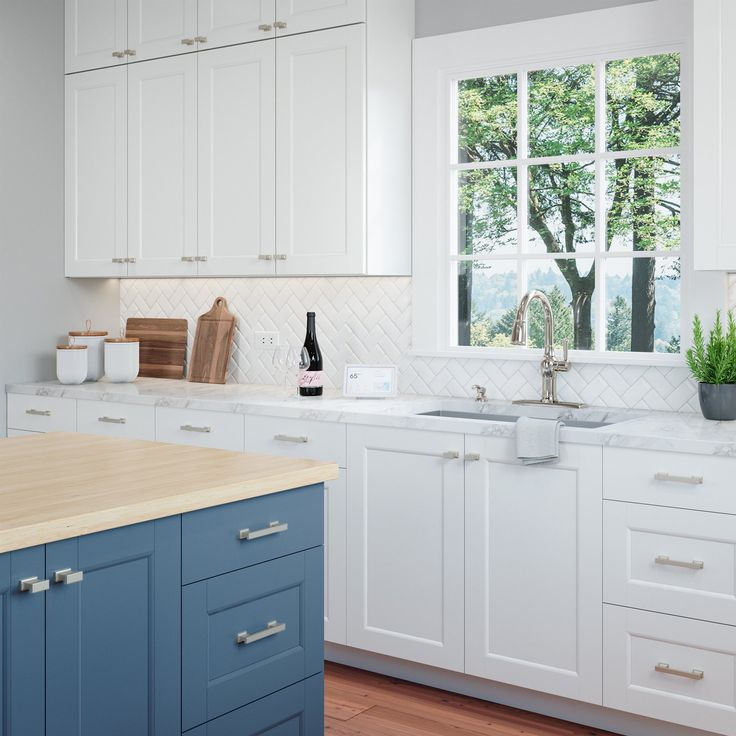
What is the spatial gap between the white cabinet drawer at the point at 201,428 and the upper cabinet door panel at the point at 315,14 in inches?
59.4

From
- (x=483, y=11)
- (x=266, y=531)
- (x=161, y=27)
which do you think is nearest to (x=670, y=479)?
(x=266, y=531)

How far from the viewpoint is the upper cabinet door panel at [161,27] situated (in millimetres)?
4113

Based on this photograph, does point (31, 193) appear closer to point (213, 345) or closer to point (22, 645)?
point (213, 345)

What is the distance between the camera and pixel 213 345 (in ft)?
14.5

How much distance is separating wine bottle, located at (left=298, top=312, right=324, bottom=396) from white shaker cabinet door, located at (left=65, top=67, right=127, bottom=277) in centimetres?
102

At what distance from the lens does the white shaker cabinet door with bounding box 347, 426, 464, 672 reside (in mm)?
3172

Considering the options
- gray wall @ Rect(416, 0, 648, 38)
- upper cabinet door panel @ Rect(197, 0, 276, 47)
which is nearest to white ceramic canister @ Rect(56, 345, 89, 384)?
upper cabinet door panel @ Rect(197, 0, 276, 47)

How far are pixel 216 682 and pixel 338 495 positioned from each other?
1486mm

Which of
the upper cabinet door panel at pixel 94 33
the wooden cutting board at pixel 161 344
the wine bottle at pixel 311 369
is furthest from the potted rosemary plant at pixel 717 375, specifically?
the upper cabinet door panel at pixel 94 33

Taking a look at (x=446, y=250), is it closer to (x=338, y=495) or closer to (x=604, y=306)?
(x=604, y=306)

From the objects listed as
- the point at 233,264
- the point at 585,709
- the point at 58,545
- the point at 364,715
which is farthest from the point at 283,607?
the point at 233,264

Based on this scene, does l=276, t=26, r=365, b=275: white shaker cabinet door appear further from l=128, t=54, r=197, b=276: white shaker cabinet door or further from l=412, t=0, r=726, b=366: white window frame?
l=128, t=54, r=197, b=276: white shaker cabinet door

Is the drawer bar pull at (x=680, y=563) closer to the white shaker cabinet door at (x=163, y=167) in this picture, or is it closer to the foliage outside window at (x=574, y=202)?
the foliage outside window at (x=574, y=202)

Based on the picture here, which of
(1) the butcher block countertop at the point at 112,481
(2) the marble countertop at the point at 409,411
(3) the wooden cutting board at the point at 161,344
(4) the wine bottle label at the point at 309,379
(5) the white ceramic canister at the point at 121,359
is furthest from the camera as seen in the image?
(3) the wooden cutting board at the point at 161,344
